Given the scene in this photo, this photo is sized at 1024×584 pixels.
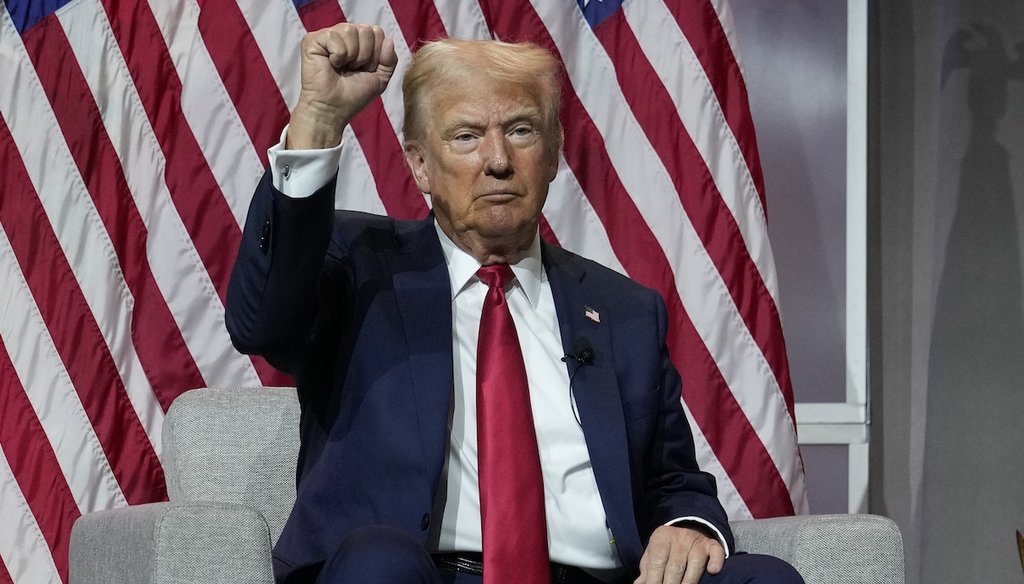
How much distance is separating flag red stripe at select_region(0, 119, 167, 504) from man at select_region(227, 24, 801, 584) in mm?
842

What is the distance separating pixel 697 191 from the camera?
2713 mm

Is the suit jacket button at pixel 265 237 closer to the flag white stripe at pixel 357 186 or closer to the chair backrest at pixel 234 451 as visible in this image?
the chair backrest at pixel 234 451

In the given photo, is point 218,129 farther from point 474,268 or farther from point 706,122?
point 706,122

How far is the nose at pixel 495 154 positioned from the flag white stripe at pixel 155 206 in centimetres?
94

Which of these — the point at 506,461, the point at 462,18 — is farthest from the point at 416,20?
the point at 506,461

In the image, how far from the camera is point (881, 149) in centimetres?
317

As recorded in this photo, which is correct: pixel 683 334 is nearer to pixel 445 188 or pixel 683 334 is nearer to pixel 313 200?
pixel 445 188

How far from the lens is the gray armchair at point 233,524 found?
1.56 meters

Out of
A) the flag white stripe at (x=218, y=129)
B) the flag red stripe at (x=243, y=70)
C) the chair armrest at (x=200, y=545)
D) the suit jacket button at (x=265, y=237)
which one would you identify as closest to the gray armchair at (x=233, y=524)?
the chair armrest at (x=200, y=545)

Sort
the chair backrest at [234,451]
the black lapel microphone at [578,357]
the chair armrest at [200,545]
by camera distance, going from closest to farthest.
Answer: the chair armrest at [200,545] → the black lapel microphone at [578,357] → the chair backrest at [234,451]

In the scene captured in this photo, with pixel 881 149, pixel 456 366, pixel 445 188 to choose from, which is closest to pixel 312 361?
pixel 456 366

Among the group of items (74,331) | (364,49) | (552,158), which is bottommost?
(74,331)

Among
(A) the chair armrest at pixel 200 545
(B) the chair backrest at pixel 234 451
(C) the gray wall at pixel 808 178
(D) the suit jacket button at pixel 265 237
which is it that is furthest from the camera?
(C) the gray wall at pixel 808 178

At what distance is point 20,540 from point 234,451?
2.32 feet
